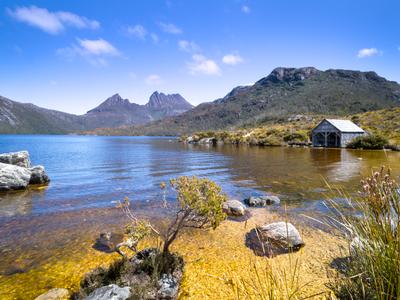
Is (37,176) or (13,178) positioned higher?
(13,178)

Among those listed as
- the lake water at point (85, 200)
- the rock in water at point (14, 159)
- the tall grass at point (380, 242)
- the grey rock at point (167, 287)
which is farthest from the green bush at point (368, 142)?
the rock in water at point (14, 159)

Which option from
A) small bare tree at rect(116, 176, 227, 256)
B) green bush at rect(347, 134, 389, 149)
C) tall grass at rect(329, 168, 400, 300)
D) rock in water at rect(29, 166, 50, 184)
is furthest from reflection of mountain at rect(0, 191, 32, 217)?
green bush at rect(347, 134, 389, 149)

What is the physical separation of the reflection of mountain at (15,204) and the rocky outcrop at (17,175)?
4.94ft

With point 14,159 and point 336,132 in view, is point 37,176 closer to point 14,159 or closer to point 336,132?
point 14,159

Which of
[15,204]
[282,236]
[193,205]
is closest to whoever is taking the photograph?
[193,205]

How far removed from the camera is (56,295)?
6.40 metres

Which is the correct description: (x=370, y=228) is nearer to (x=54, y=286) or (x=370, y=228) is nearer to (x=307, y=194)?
(x=54, y=286)

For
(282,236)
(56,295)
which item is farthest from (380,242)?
(56,295)

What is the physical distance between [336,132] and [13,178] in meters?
62.7

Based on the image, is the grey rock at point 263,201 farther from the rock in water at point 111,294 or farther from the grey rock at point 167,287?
the rock in water at point 111,294

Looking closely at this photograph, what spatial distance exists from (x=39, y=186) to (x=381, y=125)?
278ft

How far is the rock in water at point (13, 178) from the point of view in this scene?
19.5m

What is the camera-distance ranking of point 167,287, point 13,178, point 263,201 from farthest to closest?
point 13,178, point 263,201, point 167,287

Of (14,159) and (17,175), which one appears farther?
(14,159)
